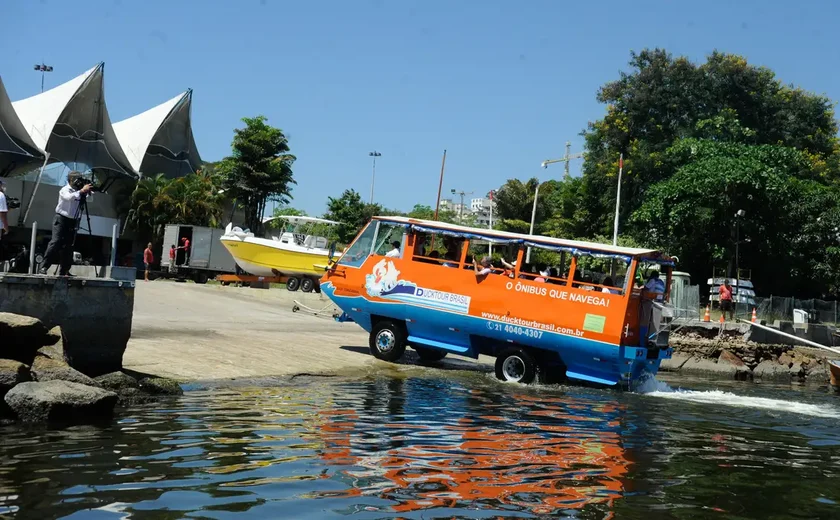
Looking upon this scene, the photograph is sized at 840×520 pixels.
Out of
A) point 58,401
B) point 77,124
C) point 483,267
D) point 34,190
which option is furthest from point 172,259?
point 58,401

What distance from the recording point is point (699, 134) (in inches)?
1780

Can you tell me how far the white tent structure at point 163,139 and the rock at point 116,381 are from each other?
43.5m

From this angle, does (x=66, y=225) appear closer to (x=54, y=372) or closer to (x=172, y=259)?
(x=54, y=372)

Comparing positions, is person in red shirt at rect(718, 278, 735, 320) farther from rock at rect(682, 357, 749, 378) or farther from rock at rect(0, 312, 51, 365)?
rock at rect(0, 312, 51, 365)

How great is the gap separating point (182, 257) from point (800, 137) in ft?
114

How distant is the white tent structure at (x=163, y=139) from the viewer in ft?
176

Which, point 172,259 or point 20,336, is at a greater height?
point 172,259

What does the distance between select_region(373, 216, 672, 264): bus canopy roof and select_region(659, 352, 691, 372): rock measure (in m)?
10.8

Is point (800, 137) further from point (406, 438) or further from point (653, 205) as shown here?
point (406, 438)

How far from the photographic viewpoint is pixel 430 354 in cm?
1850

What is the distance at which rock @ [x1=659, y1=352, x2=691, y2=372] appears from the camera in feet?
86.4

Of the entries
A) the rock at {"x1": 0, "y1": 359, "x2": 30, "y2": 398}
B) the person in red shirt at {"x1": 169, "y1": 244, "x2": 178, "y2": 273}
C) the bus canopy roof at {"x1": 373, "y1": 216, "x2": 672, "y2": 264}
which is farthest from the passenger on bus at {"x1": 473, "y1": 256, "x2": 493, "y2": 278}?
the person in red shirt at {"x1": 169, "y1": 244, "x2": 178, "y2": 273}

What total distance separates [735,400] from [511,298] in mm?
4332

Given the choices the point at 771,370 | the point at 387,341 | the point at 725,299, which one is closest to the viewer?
the point at 387,341
